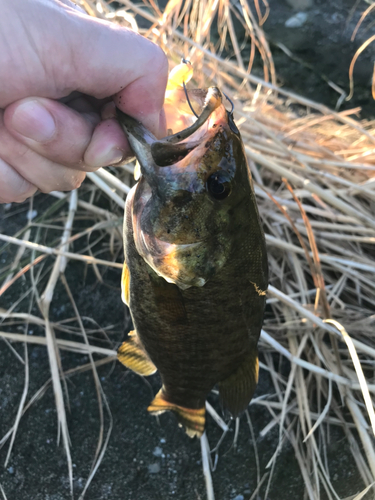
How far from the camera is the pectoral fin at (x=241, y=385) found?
56.2 inches

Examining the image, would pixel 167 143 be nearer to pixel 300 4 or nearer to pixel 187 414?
pixel 187 414

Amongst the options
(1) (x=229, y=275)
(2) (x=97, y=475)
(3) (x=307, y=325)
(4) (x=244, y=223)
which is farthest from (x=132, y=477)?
(4) (x=244, y=223)

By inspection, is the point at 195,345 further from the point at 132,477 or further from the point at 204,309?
the point at 132,477

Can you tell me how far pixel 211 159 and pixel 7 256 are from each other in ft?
6.76

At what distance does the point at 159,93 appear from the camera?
1.14 metres

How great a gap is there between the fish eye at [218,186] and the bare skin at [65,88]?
32 centimetres

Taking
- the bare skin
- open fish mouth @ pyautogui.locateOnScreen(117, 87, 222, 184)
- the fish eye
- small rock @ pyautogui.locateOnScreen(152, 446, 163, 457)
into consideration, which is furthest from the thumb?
small rock @ pyautogui.locateOnScreen(152, 446, 163, 457)

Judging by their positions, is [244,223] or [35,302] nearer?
[244,223]

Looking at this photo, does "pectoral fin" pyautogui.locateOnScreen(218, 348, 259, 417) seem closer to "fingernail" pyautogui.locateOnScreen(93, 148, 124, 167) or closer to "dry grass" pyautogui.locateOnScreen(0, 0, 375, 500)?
"dry grass" pyautogui.locateOnScreen(0, 0, 375, 500)

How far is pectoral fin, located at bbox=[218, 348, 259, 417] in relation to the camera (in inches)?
56.2

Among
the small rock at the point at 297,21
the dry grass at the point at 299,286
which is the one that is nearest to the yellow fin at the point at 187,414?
the dry grass at the point at 299,286

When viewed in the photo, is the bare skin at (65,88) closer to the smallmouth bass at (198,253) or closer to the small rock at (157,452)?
the smallmouth bass at (198,253)

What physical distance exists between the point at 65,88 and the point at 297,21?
5.54 metres

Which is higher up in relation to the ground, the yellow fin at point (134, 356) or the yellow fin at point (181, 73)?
the yellow fin at point (181, 73)
